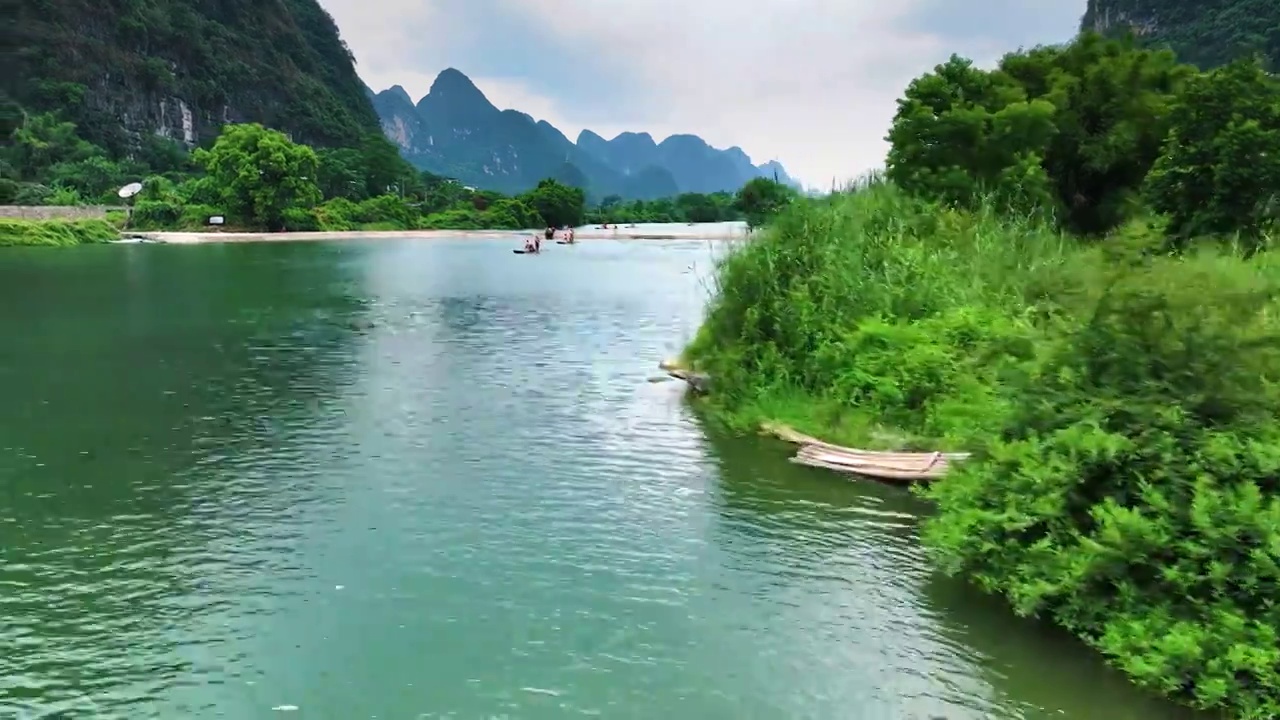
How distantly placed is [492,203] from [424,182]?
19287mm

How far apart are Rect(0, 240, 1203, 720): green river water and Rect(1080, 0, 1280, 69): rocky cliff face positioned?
8171cm

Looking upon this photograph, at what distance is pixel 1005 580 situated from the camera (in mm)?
9539

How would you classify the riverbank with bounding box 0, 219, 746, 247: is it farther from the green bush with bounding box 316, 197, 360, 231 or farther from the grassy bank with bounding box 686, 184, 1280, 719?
the grassy bank with bounding box 686, 184, 1280, 719

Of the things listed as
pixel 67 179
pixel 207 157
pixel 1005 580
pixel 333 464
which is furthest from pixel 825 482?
pixel 67 179

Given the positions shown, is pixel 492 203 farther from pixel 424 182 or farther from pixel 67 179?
pixel 67 179

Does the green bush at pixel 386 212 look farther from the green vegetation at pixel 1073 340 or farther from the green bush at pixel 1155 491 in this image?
the green bush at pixel 1155 491

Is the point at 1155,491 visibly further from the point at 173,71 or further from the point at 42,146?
the point at 173,71

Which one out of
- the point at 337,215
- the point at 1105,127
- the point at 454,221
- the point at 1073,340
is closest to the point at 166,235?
the point at 337,215

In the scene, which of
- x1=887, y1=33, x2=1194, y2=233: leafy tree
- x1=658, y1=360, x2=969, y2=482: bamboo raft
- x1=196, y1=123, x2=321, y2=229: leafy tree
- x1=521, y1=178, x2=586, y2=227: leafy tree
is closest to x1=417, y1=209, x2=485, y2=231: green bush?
x1=521, y1=178, x2=586, y2=227: leafy tree

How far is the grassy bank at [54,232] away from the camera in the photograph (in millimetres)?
67250

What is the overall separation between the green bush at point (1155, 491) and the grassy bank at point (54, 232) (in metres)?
72.1

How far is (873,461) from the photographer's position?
14.3 metres

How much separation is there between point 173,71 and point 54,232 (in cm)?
Answer: 7744

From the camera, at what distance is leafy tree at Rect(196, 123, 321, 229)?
87375 millimetres
